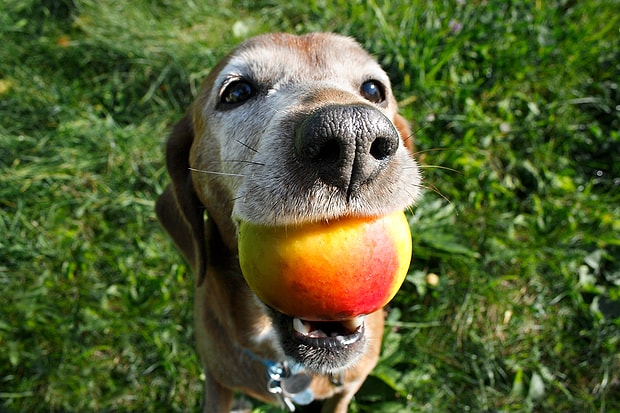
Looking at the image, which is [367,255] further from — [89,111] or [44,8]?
[44,8]

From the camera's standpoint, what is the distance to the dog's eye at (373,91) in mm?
2807

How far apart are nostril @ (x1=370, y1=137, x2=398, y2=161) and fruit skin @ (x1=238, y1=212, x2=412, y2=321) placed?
23cm

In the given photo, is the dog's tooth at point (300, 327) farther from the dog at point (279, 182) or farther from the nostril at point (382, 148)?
the nostril at point (382, 148)

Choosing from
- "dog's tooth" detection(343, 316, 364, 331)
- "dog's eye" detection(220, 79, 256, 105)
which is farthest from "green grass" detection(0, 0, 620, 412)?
"dog's eye" detection(220, 79, 256, 105)

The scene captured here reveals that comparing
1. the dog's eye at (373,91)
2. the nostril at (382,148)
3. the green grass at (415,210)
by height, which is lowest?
the green grass at (415,210)

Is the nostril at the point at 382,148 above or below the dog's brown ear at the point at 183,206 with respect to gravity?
above

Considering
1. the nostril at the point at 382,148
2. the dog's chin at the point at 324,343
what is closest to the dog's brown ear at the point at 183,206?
the dog's chin at the point at 324,343

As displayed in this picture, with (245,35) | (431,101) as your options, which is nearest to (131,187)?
(245,35)

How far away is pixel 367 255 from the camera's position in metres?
1.85

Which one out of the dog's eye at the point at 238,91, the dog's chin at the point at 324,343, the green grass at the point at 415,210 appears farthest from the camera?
the green grass at the point at 415,210

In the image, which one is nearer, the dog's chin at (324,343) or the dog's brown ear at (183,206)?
the dog's chin at (324,343)

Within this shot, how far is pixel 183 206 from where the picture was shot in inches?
113

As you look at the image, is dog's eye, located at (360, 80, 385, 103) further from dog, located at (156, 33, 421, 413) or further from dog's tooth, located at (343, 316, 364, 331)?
dog's tooth, located at (343, 316, 364, 331)

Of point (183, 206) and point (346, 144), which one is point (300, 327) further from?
point (183, 206)
